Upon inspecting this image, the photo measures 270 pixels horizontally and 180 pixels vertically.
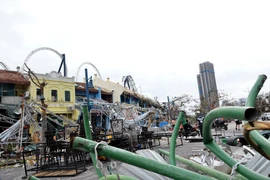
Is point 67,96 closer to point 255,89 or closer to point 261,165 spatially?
point 261,165

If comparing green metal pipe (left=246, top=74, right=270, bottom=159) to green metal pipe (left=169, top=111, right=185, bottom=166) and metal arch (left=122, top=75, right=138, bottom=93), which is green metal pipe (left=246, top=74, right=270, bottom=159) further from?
metal arch (left=122, top=75, right=138, bottom=93)

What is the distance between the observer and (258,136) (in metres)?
1.04

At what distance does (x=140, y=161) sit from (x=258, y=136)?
55 centimetres

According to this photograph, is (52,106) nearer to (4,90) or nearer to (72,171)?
(4,90)

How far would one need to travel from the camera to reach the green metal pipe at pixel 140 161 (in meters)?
0.99

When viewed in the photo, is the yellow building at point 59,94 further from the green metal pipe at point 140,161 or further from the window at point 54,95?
the green metal pipe at point 140,161

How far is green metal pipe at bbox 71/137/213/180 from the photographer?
3.24ft

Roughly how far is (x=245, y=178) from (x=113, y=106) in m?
17.4

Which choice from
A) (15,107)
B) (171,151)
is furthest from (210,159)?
(15,107)

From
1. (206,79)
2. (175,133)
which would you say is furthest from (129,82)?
(175,133)

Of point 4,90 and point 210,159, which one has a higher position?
point 4,90

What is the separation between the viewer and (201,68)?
47750mm

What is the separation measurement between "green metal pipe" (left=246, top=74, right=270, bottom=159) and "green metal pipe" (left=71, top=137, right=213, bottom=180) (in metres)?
0.26

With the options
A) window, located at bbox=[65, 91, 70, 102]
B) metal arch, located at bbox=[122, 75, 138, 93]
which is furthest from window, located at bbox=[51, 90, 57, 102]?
metal arch, located at bbox=[122, 75, 138, 93]
